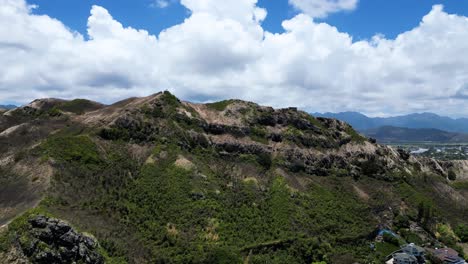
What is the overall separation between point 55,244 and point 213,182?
4253 cm

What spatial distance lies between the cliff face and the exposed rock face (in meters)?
4.53

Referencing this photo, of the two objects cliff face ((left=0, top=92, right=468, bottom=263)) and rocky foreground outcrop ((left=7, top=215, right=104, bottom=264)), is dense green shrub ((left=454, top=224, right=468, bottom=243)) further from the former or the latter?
rocky foreground outcrop ((left=7, top=215, right=104, bottom=264))

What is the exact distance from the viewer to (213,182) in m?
90.4

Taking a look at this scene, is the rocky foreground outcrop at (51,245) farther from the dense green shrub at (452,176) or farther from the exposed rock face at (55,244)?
the dense green shrub at (452,176)

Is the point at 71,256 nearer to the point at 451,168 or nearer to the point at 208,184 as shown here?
the point at 208,184

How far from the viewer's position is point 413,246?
270 ft

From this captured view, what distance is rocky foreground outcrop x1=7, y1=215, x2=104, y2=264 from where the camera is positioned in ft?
162

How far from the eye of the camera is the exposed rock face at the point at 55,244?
50.1m

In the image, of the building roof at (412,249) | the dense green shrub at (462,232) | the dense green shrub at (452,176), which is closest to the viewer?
the building roof at (412,249)

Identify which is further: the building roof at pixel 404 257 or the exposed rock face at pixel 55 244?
the building roof at pixel 404 257

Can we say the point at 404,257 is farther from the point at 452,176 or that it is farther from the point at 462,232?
the point at 452,176

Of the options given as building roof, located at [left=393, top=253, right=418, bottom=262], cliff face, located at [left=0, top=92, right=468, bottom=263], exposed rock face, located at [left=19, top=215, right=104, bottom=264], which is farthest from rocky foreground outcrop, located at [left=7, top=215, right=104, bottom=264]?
building roof, located at [left=393, top=253, right=418, bottom=262]

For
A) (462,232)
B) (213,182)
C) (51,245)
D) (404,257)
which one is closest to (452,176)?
(462,232)

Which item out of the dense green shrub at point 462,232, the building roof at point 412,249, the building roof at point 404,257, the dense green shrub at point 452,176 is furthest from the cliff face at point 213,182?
the building roof at point 412,249
